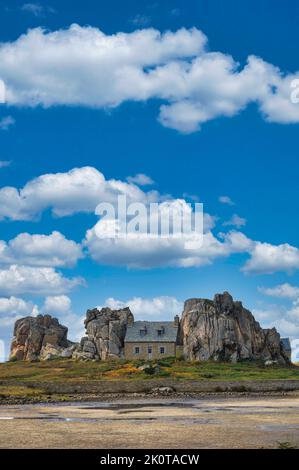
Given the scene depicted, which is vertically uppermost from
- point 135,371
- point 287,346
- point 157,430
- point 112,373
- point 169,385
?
point 287,346

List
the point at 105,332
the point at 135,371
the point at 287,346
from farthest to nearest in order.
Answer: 1. the point at 287,346
2. the point at 105,332
3. the point at 135,371

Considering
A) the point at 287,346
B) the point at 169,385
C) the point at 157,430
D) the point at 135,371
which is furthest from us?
the point at 287,346

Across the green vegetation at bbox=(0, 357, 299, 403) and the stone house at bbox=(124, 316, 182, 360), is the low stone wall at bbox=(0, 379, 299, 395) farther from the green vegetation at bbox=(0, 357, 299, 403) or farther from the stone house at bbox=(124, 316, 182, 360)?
the stone house at bbox=(124, 316, 182, 360)

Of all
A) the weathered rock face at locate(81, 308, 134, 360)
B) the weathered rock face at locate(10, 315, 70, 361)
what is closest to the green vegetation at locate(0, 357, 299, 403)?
the weathered rock face at locate(81, 308, 134, 360)

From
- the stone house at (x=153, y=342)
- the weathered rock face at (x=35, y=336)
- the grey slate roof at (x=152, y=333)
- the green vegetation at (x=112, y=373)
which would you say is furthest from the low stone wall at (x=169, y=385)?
the weathered rock face at (x=35, y=336)

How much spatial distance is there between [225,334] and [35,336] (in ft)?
144

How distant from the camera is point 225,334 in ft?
374

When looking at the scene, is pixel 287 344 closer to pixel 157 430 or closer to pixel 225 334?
pixel 225 334

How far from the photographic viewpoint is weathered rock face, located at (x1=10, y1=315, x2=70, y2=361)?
5172 inches


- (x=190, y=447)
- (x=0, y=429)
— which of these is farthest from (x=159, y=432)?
(x=0, y=429)

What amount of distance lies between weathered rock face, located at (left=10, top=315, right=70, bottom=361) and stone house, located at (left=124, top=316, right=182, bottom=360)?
19.8 meters

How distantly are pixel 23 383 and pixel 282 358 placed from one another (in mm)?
56573

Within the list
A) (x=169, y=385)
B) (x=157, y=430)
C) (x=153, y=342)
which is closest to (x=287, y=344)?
(x=153, y=342)

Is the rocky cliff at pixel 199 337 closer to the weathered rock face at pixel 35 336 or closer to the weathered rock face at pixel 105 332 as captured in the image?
the weathered rock face at pixel 105 332
